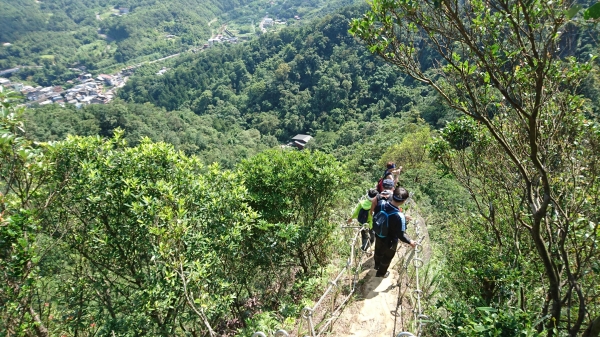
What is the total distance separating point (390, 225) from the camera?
454 centimetres

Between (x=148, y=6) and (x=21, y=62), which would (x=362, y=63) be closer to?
(x=21, y=62)

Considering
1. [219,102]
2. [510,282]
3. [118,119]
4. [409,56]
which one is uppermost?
[409,56]

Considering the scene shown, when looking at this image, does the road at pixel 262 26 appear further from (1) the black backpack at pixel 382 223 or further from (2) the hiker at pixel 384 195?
(1) the black backpack at pixel 382 223

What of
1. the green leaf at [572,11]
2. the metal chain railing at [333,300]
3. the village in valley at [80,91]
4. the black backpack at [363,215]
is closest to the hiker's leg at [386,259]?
the metal chain railing at [333,300]

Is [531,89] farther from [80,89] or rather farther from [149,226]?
[80,89]

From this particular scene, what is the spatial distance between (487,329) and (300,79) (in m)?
70.7

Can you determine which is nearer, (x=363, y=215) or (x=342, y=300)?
(x=342, y=300)

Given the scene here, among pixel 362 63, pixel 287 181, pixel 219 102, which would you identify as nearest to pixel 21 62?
→ pixel 219 102

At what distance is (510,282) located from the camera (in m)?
3.19

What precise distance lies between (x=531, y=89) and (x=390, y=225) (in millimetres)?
2343

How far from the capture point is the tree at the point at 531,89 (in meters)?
2.65

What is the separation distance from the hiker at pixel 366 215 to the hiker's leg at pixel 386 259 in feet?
1.61

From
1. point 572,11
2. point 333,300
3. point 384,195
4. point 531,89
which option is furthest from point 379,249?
point 572,11

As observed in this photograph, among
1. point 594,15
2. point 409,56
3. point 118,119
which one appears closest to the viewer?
point 594,15
